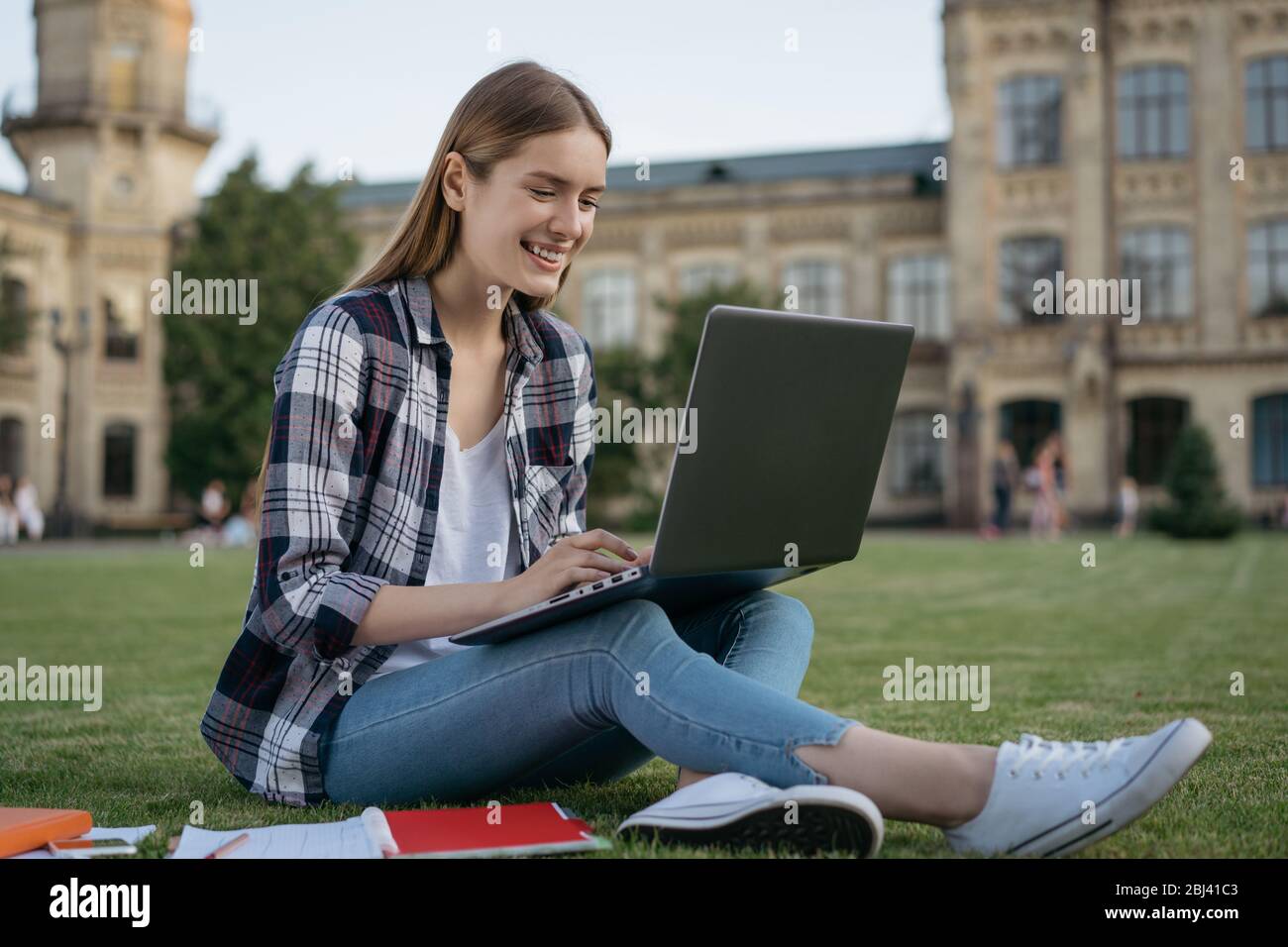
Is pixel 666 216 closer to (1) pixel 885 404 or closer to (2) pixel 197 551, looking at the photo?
(2) pixel 197 551

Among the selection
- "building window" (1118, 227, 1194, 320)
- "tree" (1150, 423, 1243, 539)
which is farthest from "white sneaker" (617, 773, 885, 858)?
"building window" (1118, 227, 1194, 320)

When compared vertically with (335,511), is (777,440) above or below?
above

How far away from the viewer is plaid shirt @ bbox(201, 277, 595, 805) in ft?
8.11

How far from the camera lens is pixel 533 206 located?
2734 millimetres

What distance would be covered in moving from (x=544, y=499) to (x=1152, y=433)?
29194mm

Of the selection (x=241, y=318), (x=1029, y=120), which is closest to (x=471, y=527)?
(x=241, y=318)

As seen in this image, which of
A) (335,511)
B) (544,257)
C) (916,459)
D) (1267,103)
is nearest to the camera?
(335,511)

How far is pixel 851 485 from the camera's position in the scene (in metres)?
2.64

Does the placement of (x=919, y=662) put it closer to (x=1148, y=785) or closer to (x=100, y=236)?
(x=1148, y=785)

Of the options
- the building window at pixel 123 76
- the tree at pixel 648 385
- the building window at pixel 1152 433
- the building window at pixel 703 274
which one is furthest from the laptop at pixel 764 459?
the building window at pixel 123 76

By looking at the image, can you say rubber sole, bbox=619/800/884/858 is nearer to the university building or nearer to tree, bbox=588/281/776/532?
the university building

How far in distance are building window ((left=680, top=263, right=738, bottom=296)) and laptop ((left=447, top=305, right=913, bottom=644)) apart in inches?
1219

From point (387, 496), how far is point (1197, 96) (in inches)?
Result: 1209
